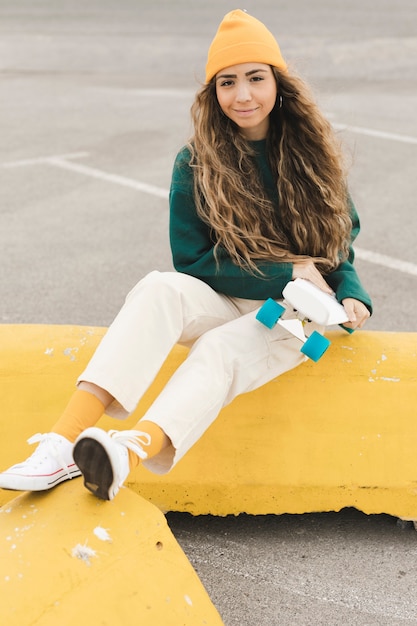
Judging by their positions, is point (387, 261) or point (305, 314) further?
point (387, 261)

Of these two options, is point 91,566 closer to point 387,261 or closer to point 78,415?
point 78,415

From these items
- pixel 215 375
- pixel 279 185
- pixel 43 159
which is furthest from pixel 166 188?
pixel 215 375

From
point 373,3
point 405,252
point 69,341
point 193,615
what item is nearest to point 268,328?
point 69,341

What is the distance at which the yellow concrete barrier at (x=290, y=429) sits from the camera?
3.28 m

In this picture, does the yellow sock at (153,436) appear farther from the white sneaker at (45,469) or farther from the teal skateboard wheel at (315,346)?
the teal skateboard wheel at (315,346)

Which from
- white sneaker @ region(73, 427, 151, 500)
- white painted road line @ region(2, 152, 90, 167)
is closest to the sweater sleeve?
white sneaker @ region(73, 427, 151, 500)

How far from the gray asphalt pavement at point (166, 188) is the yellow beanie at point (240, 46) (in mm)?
497

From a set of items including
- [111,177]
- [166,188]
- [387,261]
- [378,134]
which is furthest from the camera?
[378,134]

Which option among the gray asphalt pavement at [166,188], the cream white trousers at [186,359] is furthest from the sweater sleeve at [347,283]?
the gray asphalt pavement at [166,188]

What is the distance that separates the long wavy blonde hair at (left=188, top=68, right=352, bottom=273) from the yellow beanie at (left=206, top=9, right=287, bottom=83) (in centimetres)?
11

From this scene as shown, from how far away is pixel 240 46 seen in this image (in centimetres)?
341

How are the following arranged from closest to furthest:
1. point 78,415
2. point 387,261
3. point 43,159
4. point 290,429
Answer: point 78,415
point 290,429
point 387,261
point 43,159

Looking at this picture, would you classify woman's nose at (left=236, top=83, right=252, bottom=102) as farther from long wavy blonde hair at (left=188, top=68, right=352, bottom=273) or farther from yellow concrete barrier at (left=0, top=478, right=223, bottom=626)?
yellow concrete barrier at (left=0, top=478, right=223, bottom=626)

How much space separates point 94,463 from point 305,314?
941 mm
